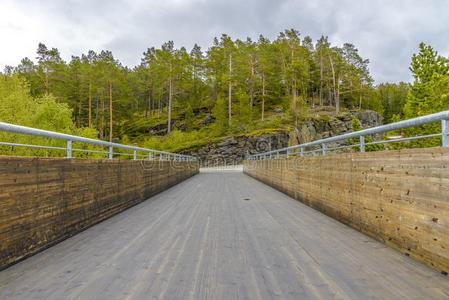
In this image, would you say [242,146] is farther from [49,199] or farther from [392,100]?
[392,100]

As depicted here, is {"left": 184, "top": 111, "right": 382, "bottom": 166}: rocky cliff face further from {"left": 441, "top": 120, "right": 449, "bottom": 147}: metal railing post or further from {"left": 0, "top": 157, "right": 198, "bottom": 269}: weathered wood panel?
{"left": 441, "top": 120, "right": 449, "bottom": 147}: metal railing post

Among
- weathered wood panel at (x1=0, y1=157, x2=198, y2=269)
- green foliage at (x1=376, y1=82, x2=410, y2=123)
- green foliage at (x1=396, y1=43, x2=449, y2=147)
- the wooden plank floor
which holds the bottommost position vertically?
the wooden plank floor

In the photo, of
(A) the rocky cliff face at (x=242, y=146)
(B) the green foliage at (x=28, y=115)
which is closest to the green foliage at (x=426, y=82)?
(A) the rocky cliff face at (x=242, y=146)

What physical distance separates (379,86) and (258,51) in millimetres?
65073

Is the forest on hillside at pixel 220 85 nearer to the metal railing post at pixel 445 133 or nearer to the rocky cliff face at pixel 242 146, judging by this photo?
the rocky cliff face at pixel 242 146

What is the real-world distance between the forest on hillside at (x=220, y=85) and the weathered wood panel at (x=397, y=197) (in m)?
31.6

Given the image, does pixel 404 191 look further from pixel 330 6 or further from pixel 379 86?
pixel 379 86

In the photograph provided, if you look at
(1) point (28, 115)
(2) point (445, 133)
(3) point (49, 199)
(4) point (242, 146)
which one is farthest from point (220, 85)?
(2) point (445, 133)

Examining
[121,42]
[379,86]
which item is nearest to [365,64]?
[379,86]

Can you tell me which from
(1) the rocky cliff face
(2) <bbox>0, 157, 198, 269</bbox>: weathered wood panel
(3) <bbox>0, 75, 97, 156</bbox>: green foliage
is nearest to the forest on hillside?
(3) <bbox>0, 75, 97, 156</bbox>: green foliage

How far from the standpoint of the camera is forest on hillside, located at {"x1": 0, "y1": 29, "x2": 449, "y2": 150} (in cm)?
4903

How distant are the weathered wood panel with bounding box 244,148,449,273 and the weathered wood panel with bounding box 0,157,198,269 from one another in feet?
15.2

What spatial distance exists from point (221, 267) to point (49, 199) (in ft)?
8.63

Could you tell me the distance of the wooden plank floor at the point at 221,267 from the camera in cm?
271
